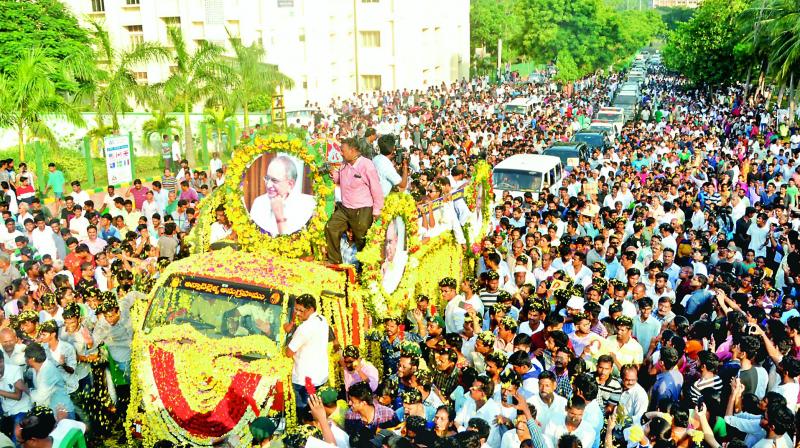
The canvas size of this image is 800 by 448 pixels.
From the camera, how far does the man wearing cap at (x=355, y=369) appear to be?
766 cm

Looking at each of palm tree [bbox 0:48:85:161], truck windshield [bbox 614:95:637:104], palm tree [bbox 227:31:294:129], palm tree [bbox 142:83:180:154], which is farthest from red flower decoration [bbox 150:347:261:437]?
truck windshield [bbox 614:95:637:104]

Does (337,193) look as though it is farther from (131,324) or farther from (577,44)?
(577,44)

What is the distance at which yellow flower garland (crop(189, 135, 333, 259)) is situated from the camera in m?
8.66

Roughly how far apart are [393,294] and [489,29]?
66881 mm

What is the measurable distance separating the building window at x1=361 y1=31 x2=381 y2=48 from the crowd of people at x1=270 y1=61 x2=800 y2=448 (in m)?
35.0

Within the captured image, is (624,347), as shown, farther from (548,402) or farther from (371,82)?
(371,82)

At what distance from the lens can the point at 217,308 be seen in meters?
7.81

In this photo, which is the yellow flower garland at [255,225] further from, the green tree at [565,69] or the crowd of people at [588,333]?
the green tree at [565,69]

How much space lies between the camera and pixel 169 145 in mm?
24656

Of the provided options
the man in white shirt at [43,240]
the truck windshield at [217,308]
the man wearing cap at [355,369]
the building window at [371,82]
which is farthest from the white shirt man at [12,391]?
the building window at [371,82]

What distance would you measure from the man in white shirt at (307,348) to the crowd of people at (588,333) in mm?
37

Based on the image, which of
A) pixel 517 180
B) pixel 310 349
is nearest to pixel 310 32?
pixel 517 180

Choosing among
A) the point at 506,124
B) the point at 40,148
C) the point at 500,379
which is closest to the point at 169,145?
the point at 40,148

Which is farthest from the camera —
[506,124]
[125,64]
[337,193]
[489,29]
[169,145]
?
[489,29]
